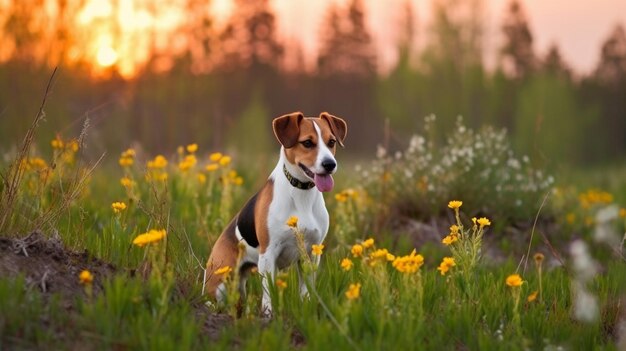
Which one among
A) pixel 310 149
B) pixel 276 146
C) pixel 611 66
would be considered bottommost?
pixel 276 146

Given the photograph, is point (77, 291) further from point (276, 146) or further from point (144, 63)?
point (276, 146)

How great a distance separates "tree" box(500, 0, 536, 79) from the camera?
41562mm

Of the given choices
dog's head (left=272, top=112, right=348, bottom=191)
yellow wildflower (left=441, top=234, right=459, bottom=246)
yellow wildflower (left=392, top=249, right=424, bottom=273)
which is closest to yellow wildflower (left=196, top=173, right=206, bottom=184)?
dog's head (left=272, top=112, right=348, bottom=191)

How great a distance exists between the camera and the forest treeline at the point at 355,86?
3062 centimetres

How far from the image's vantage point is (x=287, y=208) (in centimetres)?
529

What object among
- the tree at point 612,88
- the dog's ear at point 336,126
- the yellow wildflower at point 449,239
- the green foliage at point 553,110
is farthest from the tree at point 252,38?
the yellow wildflower at point 449,239

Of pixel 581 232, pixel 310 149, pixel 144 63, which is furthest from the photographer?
pixel 144 63

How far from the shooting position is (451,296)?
4.70 metres

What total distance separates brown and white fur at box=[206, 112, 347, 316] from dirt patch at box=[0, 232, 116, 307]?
0.95 m

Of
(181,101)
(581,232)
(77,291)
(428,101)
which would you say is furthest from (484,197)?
(428,101)

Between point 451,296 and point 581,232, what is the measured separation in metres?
5.70

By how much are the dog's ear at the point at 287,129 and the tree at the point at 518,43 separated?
3647 cm

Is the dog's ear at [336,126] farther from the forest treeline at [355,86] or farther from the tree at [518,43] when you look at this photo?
the tree at [518,43]

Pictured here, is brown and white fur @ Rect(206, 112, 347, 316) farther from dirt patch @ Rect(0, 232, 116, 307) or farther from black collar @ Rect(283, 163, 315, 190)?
dirt patch @ Rect(0, 232, 116, 307)
